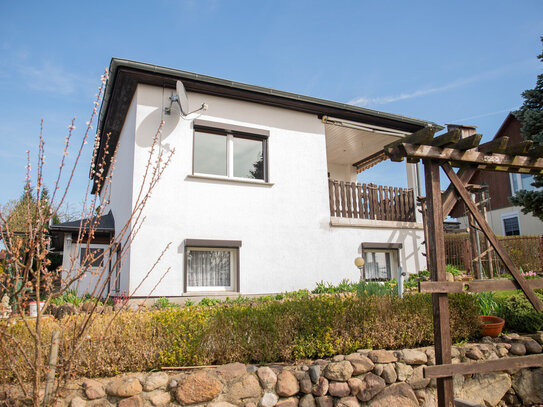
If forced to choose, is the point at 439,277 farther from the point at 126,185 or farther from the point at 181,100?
Answer: the point at 126,185

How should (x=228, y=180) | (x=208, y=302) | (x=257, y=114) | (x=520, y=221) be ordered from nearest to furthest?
(x=208, y=302), (x=228, y=180), (x=257, y=114), (x=520, y=221)

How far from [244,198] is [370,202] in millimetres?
4237

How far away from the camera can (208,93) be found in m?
9.77

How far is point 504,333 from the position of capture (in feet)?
20.9

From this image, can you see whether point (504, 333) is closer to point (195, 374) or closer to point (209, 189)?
point (195, 374)

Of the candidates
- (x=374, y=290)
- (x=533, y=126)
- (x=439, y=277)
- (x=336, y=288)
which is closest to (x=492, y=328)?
(x=374, y=290)

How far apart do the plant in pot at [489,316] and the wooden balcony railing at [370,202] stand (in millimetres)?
4850

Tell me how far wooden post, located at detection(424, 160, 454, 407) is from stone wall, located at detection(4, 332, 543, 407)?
0.62 metres

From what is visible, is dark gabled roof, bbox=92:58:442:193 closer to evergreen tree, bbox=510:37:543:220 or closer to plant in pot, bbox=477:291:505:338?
evergreen tree, bbox=510:37:543:220

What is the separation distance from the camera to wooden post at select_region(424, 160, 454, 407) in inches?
174

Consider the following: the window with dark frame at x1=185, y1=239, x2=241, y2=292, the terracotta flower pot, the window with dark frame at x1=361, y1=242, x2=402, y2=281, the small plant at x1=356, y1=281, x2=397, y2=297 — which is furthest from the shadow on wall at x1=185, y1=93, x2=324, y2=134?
the terracotta flower pot

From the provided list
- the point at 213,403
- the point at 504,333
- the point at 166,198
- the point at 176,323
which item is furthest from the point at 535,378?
the point at 166,198

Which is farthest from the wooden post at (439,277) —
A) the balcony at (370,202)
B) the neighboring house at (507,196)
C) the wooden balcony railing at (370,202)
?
the neighboring house at (507,196)

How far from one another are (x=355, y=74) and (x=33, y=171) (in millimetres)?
9114
